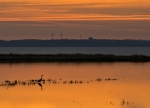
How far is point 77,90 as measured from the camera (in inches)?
1033

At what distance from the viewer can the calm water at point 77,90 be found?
21.6m

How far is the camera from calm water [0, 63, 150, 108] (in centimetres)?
2156

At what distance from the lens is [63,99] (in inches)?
903

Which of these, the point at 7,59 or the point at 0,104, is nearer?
the point at 0,104

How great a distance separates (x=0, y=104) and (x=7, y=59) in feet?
109

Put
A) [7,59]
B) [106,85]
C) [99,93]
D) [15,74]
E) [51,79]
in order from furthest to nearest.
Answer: [7,59] → [15,74] → [51,79] → [106,85] → [99,93]

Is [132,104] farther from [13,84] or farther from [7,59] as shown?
[7,59]

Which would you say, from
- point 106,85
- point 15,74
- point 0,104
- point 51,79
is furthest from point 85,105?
point 15,74

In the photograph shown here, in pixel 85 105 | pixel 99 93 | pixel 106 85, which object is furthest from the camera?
pixel 106 85

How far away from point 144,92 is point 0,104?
26.0 feet

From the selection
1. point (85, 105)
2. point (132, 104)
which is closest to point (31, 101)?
point (85, 105)

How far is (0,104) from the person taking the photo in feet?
70.8

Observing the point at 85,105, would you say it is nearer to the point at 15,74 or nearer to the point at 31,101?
the point at 31,101

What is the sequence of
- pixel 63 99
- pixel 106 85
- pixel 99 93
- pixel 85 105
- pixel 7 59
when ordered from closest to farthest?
pixel 85 105 → pixel 63 99 → pixel 99 93 → pixel 106 85 → pixel 7 59
